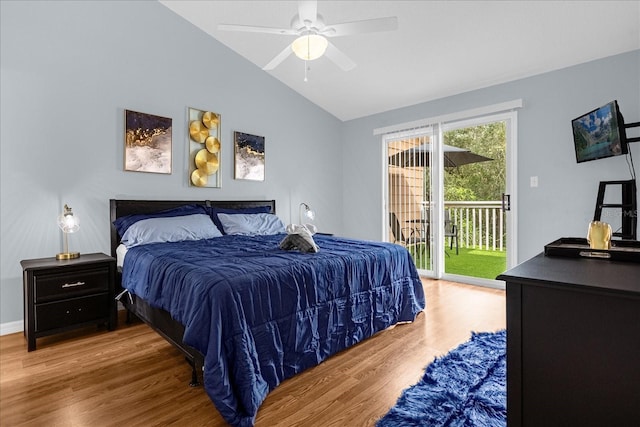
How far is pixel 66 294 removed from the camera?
2.63m

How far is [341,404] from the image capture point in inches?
69.5

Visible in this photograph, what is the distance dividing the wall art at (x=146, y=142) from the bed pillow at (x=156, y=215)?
443 millimetres

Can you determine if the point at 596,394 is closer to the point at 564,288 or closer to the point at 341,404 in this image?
the point at 564,288

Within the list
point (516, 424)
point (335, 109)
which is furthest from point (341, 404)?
point (335, 109)

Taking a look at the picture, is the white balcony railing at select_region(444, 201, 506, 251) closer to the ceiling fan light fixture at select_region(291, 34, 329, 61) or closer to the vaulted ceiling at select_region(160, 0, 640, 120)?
the vaulted ceiling at select_region(160, 0, 640, 120)

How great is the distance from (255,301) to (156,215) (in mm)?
2074

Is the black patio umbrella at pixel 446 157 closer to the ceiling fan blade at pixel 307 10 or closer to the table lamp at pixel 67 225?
the ceiling fan blade at pixel 307 10

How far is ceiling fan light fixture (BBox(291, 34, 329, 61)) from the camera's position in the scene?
8.29 ft

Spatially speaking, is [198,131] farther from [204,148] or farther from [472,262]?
[472,262]

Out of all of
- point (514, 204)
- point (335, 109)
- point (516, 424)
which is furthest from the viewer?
point (335, 109)

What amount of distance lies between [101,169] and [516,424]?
3606mm

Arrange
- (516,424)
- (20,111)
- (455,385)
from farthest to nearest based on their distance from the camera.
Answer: (20,111)
(455,385)
(516,424)

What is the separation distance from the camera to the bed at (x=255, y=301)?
167cm

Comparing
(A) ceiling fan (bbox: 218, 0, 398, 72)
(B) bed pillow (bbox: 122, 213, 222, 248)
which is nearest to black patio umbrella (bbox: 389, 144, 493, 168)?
(A) ceiling fan (bbox: 218, 0, 398, 72)
